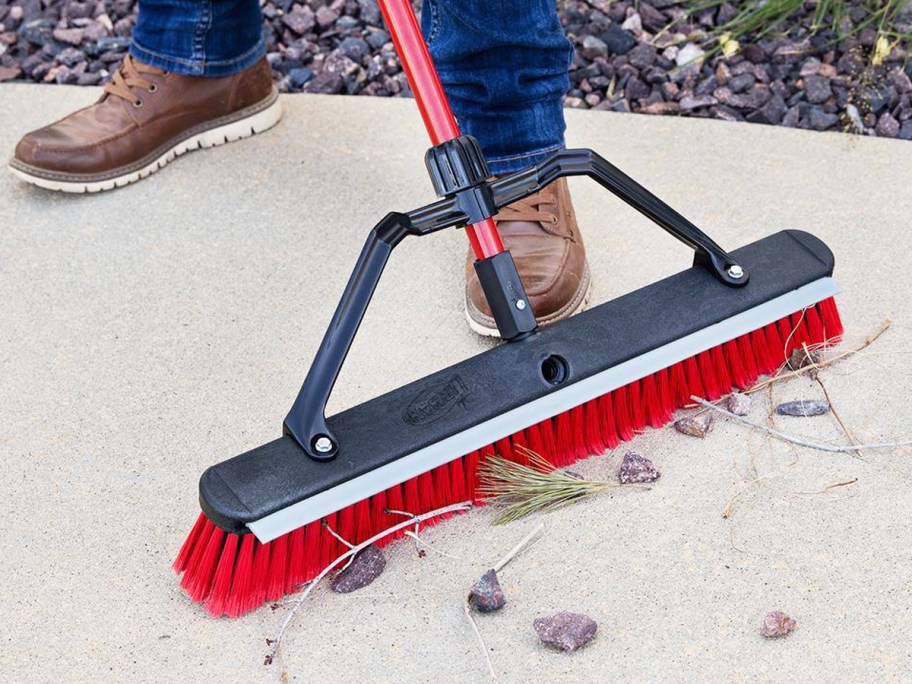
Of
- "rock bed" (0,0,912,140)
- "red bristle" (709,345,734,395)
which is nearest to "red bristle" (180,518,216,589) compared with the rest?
"red bristle" (709,345,734,395)

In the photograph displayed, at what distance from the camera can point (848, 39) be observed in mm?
2535

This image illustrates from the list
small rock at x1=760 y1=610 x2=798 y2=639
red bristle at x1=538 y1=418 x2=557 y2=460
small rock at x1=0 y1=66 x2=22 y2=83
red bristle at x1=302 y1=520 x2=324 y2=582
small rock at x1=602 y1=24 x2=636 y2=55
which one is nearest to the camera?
small rock at x1=760 y1=610 x2=798 y2=639

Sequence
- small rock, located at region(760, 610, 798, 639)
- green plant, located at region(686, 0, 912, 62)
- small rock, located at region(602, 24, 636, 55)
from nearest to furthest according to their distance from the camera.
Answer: small rock, located at region(760, 610, 798, 639) → green plant, located at region(686, 0, 912, 62) → small rock, located at region(602, 24, 636, 55)

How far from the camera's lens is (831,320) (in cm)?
170

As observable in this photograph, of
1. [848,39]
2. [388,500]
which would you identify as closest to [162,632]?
[388,500]

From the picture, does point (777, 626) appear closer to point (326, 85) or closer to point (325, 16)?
point (326, 85)

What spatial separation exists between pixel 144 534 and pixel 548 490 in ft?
1.90

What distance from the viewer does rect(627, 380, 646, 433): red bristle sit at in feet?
5.17

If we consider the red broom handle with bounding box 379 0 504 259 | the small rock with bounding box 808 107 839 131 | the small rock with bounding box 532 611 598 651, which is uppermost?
the red broom handle with bounding box 379 0 504 259

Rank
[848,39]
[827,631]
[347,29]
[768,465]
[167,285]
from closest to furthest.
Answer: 1. [827,631]
2. [768,465]
3. [167,285]
4. [848,39]
5. [347,29]

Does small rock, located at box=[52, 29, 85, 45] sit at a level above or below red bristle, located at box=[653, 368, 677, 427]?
above

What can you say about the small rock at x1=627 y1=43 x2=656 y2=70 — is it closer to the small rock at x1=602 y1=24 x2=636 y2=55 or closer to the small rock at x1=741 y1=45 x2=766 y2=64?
the small rock at x1=602 y1=24 x2=636 y2=55

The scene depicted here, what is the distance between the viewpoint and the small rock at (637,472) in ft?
5.08

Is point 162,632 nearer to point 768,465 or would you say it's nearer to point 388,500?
point 388,500
